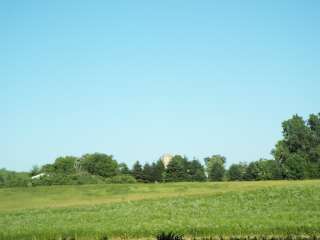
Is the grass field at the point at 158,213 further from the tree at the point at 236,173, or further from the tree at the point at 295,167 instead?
the tree at the point at 236,173

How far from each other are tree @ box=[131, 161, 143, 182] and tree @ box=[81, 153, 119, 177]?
11062 millimetres

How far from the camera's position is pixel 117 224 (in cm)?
2791

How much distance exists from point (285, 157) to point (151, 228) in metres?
84.3

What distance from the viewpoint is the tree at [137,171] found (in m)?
116

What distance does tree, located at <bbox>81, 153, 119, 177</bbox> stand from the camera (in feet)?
420

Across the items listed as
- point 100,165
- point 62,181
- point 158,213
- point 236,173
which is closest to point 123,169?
point 100,165

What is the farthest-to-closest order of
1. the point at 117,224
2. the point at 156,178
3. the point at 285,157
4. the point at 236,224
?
the point at 156,178 < the point at 285,157 < the point at 117,224 < the point at 236,224

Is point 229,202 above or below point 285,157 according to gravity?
below

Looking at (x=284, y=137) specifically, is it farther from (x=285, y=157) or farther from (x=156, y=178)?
(x=156, y=178)

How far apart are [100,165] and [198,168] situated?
2594cm

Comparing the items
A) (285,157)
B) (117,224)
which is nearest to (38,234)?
(117,224)

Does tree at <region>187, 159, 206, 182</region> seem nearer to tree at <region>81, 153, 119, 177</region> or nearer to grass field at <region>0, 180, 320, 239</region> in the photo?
tree at <region>81, 153, 119, 177</region>

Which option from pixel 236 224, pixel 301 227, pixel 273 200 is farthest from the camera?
pixel 273 200

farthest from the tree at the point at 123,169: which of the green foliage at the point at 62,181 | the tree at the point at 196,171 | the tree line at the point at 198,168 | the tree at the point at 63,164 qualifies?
the green foliage at the point at 62,181
